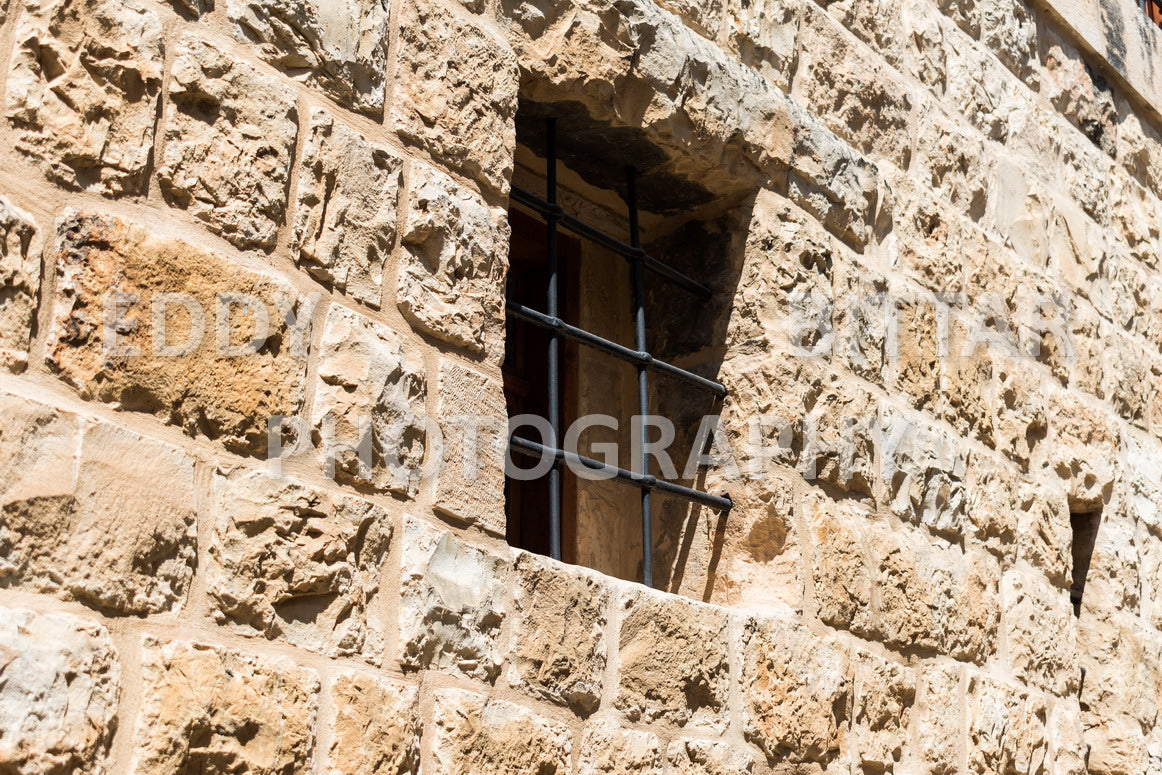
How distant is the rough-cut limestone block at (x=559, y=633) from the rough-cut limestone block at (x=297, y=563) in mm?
275

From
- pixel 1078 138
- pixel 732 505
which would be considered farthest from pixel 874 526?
pixel 1078 138

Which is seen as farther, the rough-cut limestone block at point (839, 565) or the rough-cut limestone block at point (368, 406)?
the rough-cut limestone block at point (839, 565)

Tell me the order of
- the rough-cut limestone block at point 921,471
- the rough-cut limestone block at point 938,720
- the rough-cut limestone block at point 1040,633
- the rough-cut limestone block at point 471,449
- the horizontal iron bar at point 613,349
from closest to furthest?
1. the rough-cut limestone block at point 471,449
2. the horizontal iron bar at point 613,349
3. the rough-cut limestone block at point 938,720
4. the rough-cut limestone block at point 921,471
5. the rough-cut limestone block at point 1040,633

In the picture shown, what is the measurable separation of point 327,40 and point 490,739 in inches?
40.7

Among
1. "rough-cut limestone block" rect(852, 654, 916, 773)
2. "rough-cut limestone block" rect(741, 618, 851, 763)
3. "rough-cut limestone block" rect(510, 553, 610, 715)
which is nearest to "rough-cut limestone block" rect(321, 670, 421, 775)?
"rough-cut limestone block" rect(510, 553, 610, 715)

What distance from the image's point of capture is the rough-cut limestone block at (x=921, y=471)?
9.29 ft

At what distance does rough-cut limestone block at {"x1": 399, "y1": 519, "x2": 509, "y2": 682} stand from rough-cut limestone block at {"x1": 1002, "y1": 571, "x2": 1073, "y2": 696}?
1626mm

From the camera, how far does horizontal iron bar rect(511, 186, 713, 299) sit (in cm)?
236

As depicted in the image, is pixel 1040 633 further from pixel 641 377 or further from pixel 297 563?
pixel 297 563

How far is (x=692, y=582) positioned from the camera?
2584 mm

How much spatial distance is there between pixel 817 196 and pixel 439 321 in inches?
46.5

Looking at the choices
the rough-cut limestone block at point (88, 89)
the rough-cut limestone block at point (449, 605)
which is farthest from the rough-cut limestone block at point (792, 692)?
the rough-cut limestone block at point (88, 89)

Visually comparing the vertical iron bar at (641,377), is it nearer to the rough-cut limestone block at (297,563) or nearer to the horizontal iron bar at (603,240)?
the horizontal iron bar at (603,240)

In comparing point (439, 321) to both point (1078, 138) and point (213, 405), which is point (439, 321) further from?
point (1078, 138)
